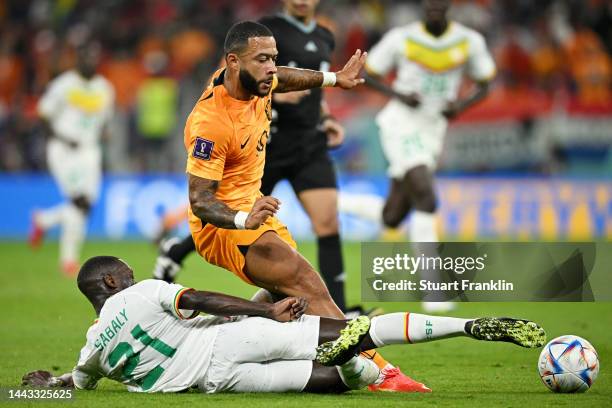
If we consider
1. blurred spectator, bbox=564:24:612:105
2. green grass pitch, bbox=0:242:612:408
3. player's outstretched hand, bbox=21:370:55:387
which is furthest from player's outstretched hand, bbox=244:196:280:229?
blurred spectator, bbox=564:24:612:105

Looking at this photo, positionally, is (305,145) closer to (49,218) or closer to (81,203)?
(81,203)

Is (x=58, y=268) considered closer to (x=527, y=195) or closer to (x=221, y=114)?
(x=527, y=195)

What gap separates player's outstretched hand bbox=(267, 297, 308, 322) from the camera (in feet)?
20.6

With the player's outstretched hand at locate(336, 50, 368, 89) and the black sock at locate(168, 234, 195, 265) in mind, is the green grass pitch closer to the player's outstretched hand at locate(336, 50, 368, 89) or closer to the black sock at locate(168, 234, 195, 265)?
the black sock at locate(168, 234, 195, 265)

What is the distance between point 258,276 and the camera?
6.80 metres

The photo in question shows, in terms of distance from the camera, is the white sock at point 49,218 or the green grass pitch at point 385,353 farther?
the white sock at point 49,218

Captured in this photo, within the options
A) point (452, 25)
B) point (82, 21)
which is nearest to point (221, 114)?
point (452, 25)

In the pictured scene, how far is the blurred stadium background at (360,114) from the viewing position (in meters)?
17.8

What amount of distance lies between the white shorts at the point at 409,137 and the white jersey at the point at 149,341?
16.1 ft

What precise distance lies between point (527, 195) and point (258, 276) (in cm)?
1154

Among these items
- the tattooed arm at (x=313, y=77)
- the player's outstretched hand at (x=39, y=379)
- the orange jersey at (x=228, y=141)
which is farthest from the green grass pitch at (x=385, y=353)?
the tattooed arm at (x=313, y=77)

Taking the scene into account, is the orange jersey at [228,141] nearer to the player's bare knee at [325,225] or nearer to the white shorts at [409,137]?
the player's bare knee at [325,225]

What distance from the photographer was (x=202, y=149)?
6508 mm

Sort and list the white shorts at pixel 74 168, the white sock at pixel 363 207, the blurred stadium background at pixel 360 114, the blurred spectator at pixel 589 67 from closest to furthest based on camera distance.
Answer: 1. the white sock at pixel 363 207
2. the white shorts at pixel 74 168
3. the blurred stadium background at pixel 360 114
4. the blurred spectator at pixel 589 67
